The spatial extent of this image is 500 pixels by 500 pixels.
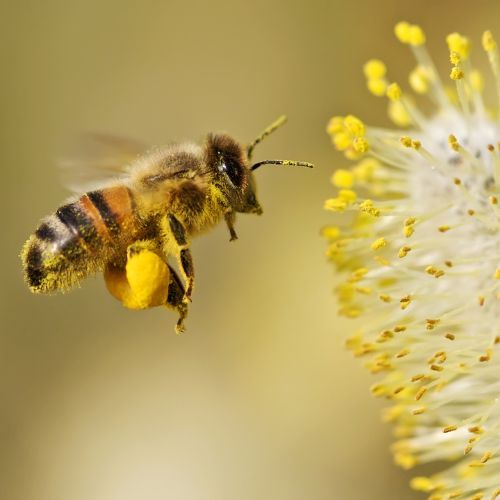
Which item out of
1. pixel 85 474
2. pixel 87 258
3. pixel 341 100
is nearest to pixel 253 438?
pixel 85 474

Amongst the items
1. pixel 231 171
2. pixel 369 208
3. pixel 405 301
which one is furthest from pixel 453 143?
pixel 231 171

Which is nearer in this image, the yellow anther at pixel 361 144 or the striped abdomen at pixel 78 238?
the striped abdomen at pixel 78 238

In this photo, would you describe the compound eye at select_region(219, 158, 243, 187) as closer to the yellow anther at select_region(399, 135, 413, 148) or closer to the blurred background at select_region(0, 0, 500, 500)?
the yellow anther at select_region(399, 135, 413, 148)

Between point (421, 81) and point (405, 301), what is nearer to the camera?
point (405, 301)

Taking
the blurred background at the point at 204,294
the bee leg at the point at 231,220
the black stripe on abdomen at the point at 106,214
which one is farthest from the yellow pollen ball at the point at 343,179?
the blurred background at the point at 204,294

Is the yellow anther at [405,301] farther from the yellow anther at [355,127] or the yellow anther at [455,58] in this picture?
the yellow anther at [455,58]

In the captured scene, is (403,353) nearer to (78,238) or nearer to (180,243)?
(180,243)
